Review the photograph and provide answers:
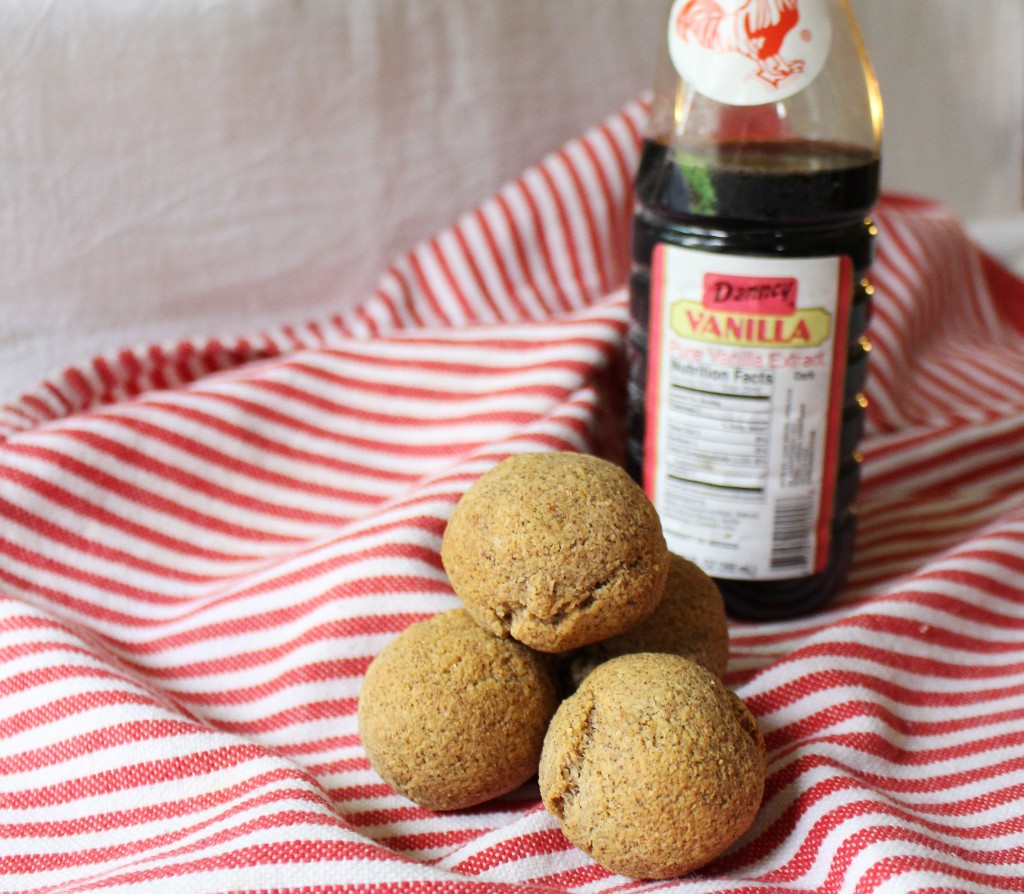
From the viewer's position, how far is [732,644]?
2.40ft

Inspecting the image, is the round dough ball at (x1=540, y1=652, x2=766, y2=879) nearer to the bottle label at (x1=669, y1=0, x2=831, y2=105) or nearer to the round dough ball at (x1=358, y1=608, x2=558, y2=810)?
the round dough ball at (x1=358, y1=608, x2=558, y2=810)

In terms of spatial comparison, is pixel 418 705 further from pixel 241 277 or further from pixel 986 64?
pixel 986 64

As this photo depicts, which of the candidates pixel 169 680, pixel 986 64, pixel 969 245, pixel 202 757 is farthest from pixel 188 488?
pixel 986 64

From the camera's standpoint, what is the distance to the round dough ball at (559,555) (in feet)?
1.73

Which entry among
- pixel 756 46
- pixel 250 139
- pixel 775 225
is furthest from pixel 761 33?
pixel 250 139

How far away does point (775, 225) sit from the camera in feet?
2.25

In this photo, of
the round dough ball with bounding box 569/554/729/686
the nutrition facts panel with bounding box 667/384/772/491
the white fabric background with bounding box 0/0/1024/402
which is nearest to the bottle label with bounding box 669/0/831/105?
the nutrition facts panel with bounding box 667/384/772/491

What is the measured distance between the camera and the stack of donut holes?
0.50m

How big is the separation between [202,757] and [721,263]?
40 cm

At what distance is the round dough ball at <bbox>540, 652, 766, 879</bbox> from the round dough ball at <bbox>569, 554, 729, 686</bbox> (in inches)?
1.9

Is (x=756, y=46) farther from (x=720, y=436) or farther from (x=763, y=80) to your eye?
(x=720, y=436)

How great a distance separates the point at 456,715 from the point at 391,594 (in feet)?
0.59

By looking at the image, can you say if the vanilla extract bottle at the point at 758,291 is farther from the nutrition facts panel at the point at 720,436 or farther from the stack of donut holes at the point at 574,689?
the stack of donut holes at the point at 574,689

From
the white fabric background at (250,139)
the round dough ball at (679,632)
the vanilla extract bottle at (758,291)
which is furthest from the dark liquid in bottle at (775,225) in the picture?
the white fabric background at (250,139)
